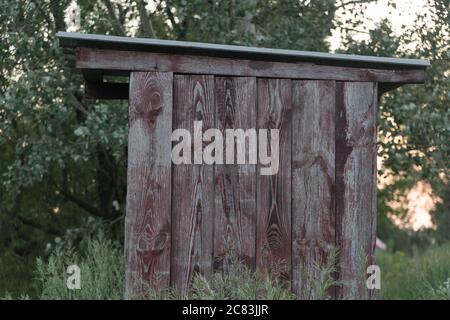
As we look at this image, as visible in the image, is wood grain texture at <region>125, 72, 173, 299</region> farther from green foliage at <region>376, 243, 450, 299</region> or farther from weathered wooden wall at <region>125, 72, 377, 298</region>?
green foliage at <region>376, 243, 450, 299</region>

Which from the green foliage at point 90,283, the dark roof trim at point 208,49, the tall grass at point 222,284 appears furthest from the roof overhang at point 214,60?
the green foliage at point 90,283

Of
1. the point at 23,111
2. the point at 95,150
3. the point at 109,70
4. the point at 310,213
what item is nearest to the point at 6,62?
the point at 23,111

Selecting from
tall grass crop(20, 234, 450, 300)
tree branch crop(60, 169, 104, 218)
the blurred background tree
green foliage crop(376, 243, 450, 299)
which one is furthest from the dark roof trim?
tree branch crop(60, 169, 104, 218)

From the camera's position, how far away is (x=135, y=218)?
5320mm

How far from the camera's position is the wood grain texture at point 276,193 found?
5508 millimetres

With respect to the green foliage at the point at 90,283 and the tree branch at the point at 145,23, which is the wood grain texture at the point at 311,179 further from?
the tree branch at the point at 145,23

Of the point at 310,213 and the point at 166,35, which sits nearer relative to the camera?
the point at 310,213

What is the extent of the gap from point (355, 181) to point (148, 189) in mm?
1577

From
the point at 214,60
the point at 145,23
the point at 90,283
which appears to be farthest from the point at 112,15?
the point at 90,283

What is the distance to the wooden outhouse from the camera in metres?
5.34

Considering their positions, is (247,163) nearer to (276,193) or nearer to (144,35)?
(276,193)

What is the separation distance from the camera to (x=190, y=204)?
540 cm
